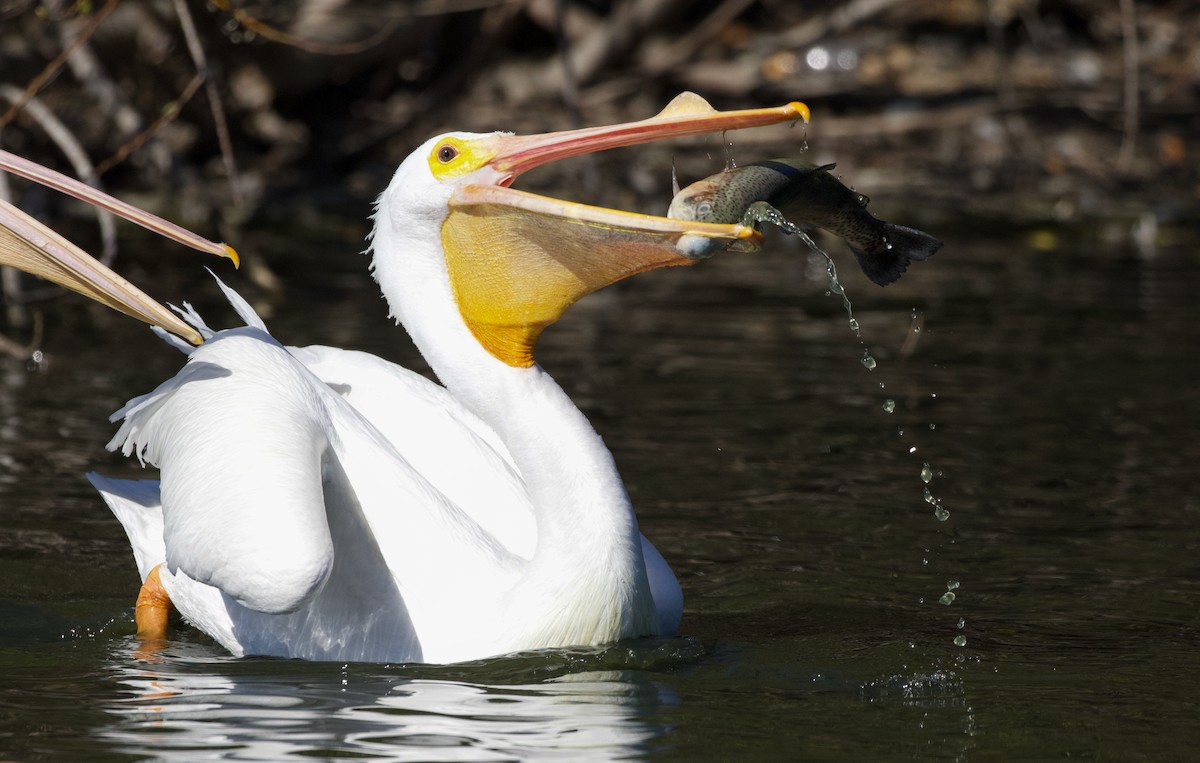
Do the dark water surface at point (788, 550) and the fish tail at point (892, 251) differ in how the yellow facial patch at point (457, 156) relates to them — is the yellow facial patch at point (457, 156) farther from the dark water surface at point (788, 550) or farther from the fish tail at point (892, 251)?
the dark water surface at point (788, 550)

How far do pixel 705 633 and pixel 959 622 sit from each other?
0.66m

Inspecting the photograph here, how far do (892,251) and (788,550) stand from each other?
1.40 meters

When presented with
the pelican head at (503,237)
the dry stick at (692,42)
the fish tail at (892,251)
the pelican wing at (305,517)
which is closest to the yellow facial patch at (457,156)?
the pelican head at (503,237)

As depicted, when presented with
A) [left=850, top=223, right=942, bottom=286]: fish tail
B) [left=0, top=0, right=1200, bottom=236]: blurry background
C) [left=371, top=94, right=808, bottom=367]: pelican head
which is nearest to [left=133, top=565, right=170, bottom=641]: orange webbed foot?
[left=371, top=94, right=808, bottom=367]: pelican head

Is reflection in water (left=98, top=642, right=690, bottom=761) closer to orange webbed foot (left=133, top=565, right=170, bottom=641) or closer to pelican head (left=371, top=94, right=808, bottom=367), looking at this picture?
orange webbed foot (left=133, top=565, right=170, bottom=641)

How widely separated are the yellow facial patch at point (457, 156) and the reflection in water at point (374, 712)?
43.2 inches

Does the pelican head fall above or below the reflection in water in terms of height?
above

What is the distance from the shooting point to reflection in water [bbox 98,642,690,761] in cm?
339

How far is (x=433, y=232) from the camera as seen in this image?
13.2 feet

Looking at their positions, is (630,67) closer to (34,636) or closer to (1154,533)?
(1154,533)

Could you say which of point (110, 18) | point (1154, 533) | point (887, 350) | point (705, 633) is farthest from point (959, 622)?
point (110, 18)

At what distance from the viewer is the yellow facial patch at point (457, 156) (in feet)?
13.0

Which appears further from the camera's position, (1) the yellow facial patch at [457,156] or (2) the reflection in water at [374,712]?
(1) the yellow facial patch at [457,156]

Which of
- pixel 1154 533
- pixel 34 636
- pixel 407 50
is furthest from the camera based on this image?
pixel 407 50
